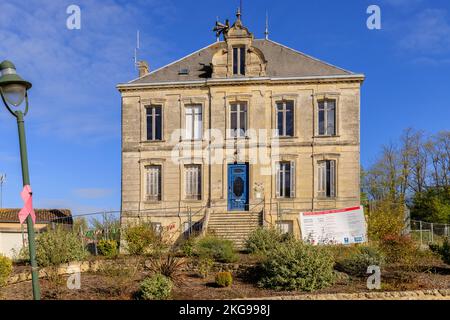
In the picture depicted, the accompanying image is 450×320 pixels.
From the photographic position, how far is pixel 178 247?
64.8ft

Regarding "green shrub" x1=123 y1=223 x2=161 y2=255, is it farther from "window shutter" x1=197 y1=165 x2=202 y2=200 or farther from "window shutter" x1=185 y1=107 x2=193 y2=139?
"window shutter" x1=185 y1=107 x2=193 y2=139

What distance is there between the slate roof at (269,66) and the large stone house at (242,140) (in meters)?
0.08

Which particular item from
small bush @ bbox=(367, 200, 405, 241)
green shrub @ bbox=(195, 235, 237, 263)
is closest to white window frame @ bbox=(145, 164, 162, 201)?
green shrub @ bbox=(195, 235, 237, 263)

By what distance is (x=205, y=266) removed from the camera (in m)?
16.5

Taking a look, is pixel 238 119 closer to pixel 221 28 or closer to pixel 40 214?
pixel 221 28

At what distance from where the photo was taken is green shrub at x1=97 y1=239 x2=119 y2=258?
19714 millimetres

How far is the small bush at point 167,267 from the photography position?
15.2 metres

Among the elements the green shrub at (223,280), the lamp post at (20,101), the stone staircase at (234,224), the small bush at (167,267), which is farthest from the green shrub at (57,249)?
the lamp post at (20,101)

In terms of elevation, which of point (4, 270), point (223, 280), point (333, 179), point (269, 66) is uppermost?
point (269, 66)

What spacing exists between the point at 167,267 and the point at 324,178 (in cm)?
1337

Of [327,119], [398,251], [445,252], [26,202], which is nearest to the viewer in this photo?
[26,202]

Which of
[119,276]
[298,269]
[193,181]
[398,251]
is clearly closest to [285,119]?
[193,181]
